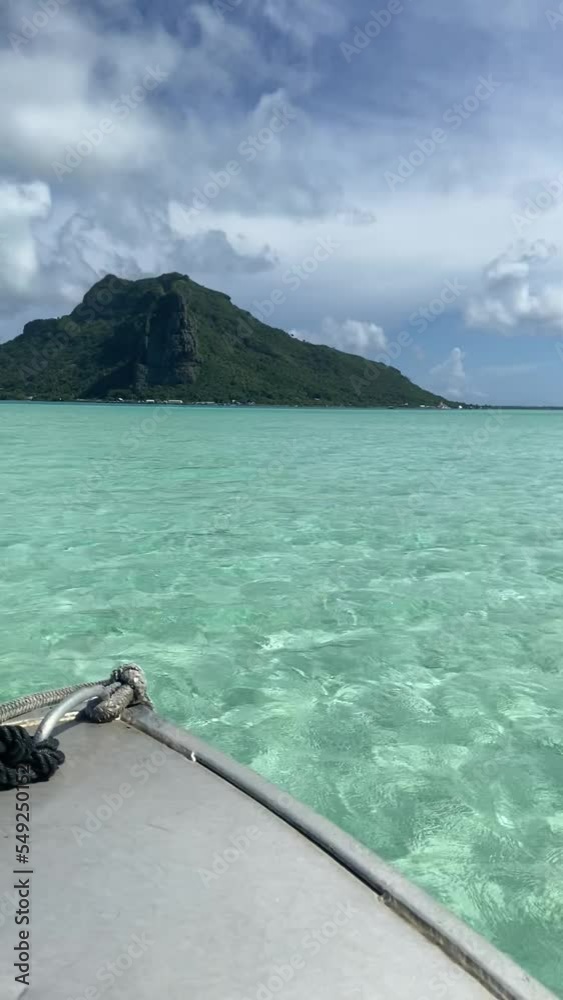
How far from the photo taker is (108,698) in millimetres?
3539

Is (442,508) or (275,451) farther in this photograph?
(275,451)

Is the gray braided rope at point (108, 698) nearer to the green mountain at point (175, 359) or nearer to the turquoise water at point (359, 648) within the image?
the turquoise water at point (359, 648)

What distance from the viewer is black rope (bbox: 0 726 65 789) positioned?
2.81 metres

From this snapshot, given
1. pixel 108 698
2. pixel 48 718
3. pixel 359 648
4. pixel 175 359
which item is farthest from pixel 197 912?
pixel 175 359

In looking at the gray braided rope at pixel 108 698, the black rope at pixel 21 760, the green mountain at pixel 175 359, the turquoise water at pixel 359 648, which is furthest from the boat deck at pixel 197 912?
the green mountain at pixel 175 359

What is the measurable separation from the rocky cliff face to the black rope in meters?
131

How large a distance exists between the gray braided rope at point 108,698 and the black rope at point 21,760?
558 mm

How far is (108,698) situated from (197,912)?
153cm

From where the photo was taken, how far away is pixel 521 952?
278 centimetres

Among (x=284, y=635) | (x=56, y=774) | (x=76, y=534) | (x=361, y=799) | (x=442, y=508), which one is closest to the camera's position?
(x=56, y=774)

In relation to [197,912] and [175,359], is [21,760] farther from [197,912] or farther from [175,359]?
[175,359]

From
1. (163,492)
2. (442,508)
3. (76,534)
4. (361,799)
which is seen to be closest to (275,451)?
(163,492)

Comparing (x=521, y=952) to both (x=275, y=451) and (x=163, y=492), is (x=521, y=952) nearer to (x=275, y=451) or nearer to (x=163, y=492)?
(x=163, y=492)

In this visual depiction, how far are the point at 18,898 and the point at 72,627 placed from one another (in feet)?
15.1
